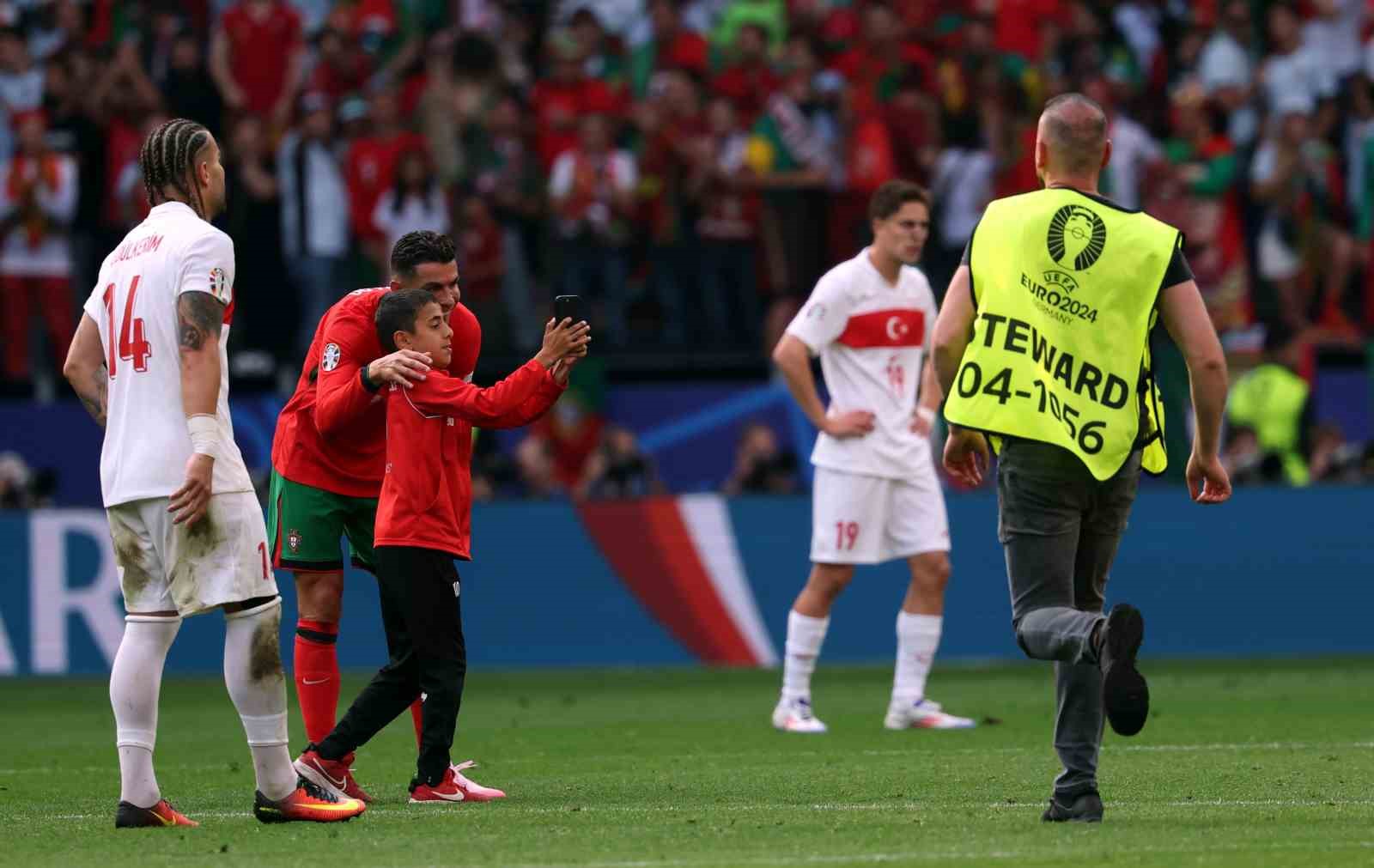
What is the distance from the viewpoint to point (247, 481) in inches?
285

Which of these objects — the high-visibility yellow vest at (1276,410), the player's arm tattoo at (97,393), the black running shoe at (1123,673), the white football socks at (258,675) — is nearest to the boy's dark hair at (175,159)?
the player's arm tattoo at (97,393)

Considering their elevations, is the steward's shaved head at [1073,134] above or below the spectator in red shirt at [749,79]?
below

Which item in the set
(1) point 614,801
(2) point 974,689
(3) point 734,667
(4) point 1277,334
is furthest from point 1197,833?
(4) point 1277,334

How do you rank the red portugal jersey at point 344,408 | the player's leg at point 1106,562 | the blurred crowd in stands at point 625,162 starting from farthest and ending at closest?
1. the blurred crowd in stands at point 625,162
2. the red portugal jersey at point 344,408
3. the player's leg at point 1106,562

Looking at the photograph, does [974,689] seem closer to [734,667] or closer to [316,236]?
[734,667]

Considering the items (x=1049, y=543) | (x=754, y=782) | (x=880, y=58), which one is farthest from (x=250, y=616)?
(x=880, y=58)

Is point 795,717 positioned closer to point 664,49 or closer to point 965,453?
point 965,453

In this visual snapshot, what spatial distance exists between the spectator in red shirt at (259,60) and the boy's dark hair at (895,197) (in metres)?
8.56

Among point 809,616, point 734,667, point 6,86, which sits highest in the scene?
point 6,86

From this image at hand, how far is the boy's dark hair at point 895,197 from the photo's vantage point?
11492 millimetres

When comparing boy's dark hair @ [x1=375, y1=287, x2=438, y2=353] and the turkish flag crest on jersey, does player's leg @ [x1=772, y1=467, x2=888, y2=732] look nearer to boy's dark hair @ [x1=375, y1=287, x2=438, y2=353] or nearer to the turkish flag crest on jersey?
the turkish flag crest on jersey

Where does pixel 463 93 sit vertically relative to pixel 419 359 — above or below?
above

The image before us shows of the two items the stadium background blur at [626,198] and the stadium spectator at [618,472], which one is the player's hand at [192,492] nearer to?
the stadium spectator at [618,472]

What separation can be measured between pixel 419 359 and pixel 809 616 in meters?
4.32
